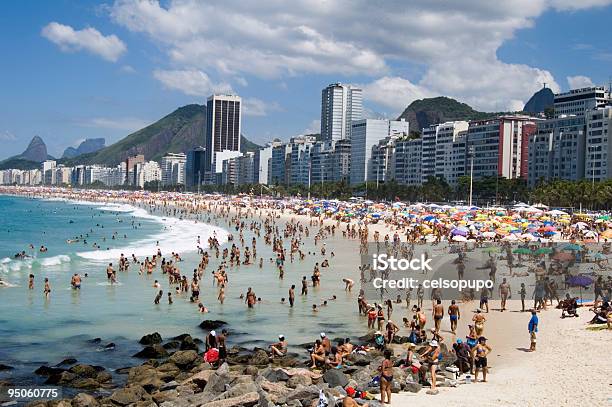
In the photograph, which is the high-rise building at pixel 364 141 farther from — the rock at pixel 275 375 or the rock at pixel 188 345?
the rock at pixel 275 375

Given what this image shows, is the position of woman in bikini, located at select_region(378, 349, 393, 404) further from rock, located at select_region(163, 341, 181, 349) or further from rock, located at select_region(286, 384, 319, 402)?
rock, located at select_region(163, 341, 181, 349)

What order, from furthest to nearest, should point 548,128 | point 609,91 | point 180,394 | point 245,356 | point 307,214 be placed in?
point 609,91 < point 548,128 < point 307,214 < point 245,356 < point 180,394

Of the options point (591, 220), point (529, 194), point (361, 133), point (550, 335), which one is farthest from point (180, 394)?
point (361, 133)

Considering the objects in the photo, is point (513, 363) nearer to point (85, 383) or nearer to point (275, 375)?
point (275, 375)

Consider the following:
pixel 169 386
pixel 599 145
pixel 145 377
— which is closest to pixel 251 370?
pixel 169 386

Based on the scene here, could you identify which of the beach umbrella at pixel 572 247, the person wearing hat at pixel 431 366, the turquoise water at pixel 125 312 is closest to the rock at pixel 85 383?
the turquoise water at pixel 125 312

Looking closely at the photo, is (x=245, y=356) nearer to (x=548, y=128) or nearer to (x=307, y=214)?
(x=307, y=214)
